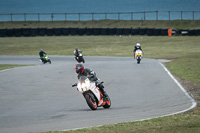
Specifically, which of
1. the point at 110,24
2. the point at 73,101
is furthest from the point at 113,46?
the point at 73,101

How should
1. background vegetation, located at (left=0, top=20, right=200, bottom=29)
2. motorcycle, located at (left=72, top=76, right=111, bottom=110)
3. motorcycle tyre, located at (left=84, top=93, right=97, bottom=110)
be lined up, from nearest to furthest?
motorcycle, located at (left=72, top=76, right=111, bottom=110) → motorcycle tyre, located at (left=84, top=93, right=97, bottom=110) → background vegetation, located at (left=0, top=20, right=200, bottom=29)

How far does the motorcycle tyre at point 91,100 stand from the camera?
1039cm

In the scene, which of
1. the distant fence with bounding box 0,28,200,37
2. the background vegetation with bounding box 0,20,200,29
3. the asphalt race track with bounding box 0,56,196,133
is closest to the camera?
the asphalt race track with bounding box 0,56,196,133

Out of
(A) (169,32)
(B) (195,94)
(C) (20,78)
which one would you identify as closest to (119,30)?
(A) (169,32)

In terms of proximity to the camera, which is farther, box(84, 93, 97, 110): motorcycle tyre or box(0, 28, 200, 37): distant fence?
box(0, 28, 200, 37): distant fence

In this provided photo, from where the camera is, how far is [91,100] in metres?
10.6

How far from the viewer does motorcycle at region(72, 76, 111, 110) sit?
10180 mm

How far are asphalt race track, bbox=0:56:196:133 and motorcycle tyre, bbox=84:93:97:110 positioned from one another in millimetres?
144

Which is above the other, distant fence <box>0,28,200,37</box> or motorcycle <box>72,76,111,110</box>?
distant fence <box>0,28,200,37</box>

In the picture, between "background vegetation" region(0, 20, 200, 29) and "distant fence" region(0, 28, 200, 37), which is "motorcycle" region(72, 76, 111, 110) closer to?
"distant fence" region(0, 28, 200, 37)

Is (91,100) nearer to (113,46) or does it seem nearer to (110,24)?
(113,46)

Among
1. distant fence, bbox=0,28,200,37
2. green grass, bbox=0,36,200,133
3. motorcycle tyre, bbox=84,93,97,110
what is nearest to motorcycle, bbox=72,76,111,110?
motorcycle tyre, bbox=84,93,97,110

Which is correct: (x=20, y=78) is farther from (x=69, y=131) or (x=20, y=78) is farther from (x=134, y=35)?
(x=134, y=35)

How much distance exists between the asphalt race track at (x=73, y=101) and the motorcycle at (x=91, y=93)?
18 centimetres
